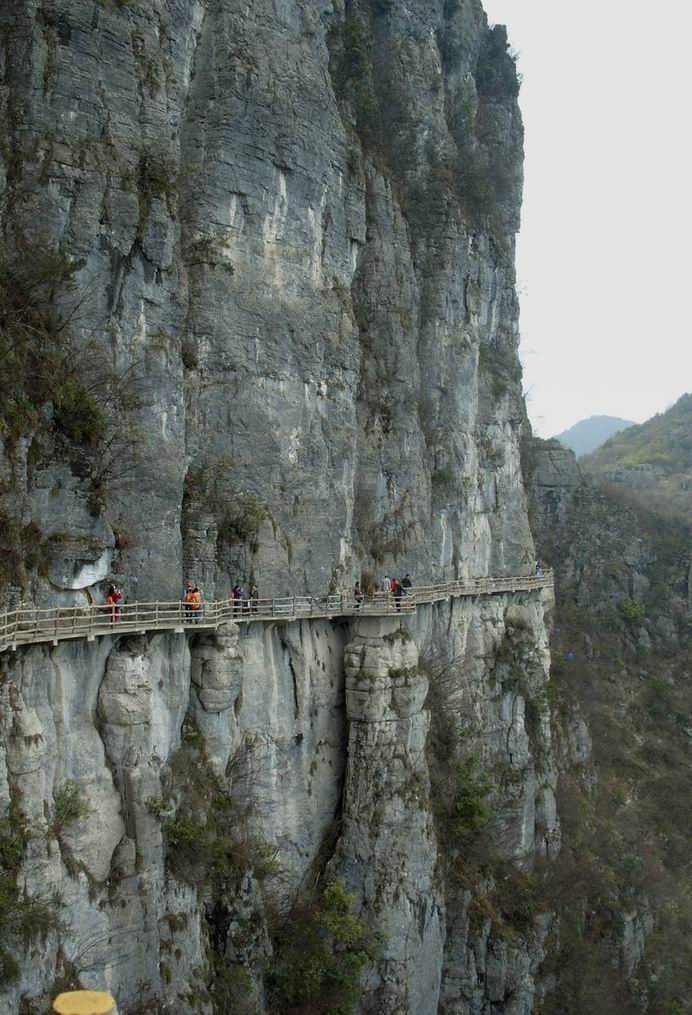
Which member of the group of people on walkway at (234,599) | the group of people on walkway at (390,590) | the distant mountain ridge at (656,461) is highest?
the distant mountain ridge at (656,461)

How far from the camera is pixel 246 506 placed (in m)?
31.3

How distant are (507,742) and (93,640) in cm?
2913

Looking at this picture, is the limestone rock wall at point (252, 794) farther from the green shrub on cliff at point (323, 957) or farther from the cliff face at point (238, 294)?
the cliff face at point (238, 294)

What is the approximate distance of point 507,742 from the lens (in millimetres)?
47188

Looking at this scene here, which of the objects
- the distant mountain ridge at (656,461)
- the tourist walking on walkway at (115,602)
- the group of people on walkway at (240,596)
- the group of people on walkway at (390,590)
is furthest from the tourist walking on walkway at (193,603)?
the distant mountain ridge at (656,461)

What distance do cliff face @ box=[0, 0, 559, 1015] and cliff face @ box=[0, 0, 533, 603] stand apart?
111 millimetres

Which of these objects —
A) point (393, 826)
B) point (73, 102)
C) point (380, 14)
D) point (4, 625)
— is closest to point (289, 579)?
point (393, 826)

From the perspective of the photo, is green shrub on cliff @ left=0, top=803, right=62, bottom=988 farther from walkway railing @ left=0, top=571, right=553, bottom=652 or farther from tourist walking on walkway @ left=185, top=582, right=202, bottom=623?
tourist walking on walkway @ left=185, top=582, right=202, bottom=623

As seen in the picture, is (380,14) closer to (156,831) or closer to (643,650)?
(156,831)

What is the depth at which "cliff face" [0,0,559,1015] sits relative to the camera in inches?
934

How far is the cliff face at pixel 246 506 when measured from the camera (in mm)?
23734

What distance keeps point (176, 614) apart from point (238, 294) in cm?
1122

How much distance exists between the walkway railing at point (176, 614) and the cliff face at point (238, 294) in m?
0.70

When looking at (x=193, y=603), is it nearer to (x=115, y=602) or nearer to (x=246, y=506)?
(x=115, y=602)
